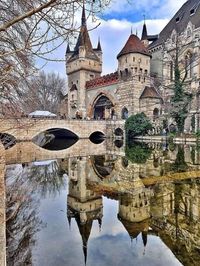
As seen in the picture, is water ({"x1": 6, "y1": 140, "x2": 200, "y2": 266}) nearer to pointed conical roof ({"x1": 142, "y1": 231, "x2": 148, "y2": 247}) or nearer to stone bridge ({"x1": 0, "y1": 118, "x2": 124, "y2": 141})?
pointed conical roof ({"x1": 142, "y1": 231, "x2": 148, "y2": 247})

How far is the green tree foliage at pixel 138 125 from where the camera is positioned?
2645 centimetres

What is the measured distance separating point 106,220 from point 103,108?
3220cm

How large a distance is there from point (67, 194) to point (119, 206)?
6.47ft

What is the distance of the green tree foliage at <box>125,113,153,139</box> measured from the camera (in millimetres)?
26453

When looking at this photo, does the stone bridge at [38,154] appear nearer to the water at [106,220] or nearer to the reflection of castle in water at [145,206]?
the water at [106,220]

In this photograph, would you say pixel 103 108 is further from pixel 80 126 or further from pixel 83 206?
pixel 83 206

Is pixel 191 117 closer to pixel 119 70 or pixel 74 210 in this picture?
pixel 119 70

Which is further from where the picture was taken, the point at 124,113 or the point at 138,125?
the point at 124,113

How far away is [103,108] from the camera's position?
37.7m

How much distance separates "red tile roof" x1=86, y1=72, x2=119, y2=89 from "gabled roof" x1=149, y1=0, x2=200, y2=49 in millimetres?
6777

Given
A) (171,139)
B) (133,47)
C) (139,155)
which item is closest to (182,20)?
(133,47)

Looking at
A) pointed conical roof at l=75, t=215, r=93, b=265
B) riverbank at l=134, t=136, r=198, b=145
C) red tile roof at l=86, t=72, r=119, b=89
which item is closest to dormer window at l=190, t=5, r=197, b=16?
red tile roof at l=86, t=72, r=119, b=89

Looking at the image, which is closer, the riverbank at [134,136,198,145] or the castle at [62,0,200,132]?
the riverbank at [134,136,198,145]

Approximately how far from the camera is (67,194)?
8.09 metres
